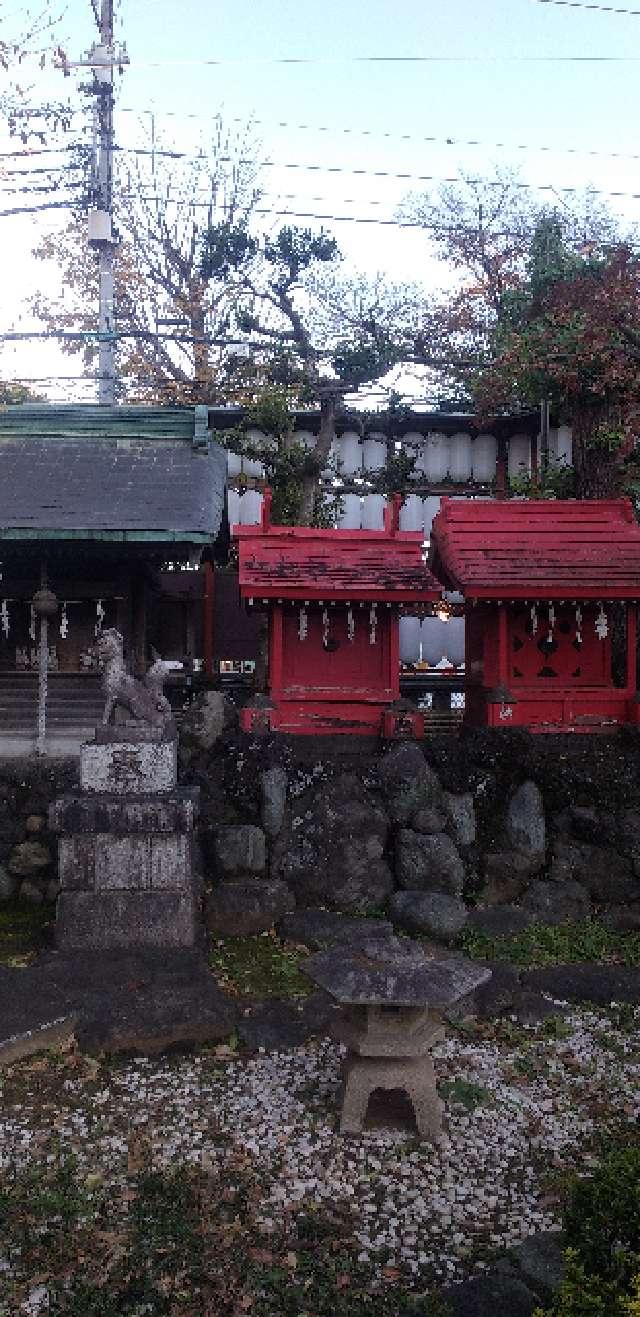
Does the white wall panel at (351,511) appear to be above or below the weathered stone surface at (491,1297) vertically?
above

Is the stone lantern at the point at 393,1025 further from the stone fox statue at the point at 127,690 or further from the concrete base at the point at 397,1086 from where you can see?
the stone fox statue at the point at 127,690

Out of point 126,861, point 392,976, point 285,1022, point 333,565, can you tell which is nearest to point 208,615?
point 333,565

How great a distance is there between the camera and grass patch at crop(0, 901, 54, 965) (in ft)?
31.0

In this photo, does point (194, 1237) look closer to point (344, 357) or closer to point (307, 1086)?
point (307, 1086)

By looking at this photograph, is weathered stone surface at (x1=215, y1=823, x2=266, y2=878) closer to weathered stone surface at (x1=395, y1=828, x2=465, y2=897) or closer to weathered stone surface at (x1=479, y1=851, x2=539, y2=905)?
weathered stone surface at (x1=395, y1=828, x2=465, y2=897)

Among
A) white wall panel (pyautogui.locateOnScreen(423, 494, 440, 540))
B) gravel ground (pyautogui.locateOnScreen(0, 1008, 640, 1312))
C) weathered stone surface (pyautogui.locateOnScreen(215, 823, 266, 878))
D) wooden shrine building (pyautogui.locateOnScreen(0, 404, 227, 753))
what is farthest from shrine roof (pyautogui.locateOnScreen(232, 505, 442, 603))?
white wall panel (pyautogui.locateOnScreen(423, 494, 440, 540))

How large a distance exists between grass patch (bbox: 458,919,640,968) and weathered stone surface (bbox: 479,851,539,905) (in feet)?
2.10

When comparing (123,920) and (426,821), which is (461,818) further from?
(123,920)

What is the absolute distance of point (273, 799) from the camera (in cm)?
1139

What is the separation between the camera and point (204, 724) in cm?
1188

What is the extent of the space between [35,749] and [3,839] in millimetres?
1521

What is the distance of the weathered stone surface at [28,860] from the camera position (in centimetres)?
1115

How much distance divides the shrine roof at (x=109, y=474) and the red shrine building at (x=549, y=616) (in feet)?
13.1

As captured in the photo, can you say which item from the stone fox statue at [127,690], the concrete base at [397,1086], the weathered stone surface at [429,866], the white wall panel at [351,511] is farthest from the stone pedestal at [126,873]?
the white wall panel at [351,511]
